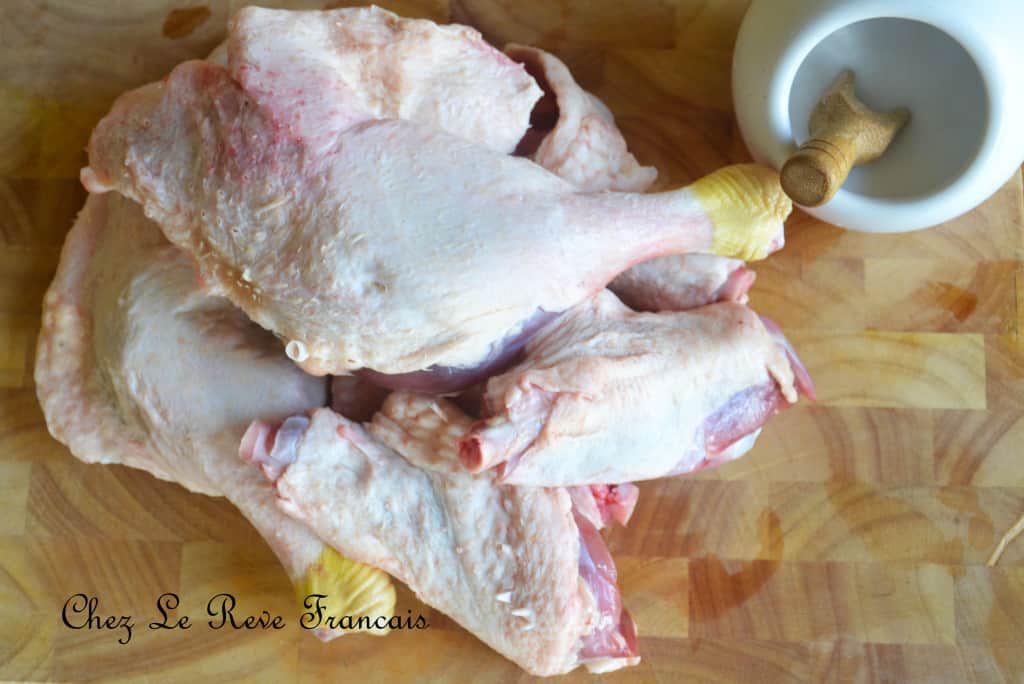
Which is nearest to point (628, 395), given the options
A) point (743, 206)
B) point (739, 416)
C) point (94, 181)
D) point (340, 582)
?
point (739, 416)

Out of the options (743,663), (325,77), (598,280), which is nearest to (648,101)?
(598,280)

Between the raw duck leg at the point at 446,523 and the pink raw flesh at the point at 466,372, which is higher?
the pink raw flesh at the point at 466,372

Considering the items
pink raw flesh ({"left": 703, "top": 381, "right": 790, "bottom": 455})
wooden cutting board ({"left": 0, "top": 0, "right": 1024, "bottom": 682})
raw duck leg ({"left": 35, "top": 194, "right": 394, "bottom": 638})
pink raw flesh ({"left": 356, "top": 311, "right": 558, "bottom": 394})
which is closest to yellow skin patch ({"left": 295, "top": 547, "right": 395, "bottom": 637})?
raw duck leg ({"left": 35, "top": 194, "right": 394, "bottom": 638})

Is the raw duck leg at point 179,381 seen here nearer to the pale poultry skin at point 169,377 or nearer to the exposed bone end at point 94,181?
the pale poultry skin at point 169,377

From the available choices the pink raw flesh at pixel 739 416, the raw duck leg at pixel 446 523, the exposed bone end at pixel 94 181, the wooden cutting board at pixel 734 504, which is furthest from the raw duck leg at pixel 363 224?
the wooden cutting board at pixel 734 504

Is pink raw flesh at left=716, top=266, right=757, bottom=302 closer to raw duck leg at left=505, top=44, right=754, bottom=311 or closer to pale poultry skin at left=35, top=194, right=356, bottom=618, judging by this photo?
raw duck leg at left=505, top=44, right=754, bottom=311

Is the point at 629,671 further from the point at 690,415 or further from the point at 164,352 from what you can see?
the point at 164,352
